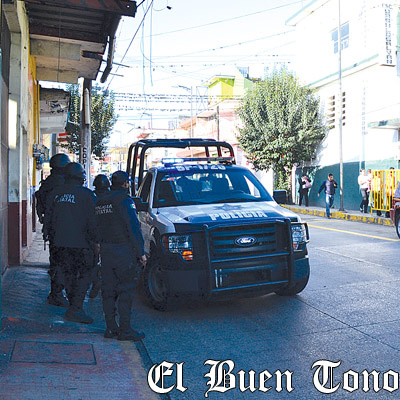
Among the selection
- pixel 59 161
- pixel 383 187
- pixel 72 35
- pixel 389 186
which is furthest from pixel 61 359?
pixel 383 187

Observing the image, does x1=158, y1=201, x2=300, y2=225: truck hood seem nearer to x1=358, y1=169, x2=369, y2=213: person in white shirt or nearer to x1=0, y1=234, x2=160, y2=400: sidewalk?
x1=0, y1=234, x2=160, y2=400: sidewalk

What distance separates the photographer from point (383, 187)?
19.3 meters

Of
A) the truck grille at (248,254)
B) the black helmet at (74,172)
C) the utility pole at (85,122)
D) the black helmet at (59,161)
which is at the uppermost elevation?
the utility pole at (85,122)

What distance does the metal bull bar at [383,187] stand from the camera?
1870cm

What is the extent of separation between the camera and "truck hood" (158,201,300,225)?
6070mm

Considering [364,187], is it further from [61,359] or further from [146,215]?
[61,359]

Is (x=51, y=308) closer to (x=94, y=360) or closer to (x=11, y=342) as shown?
(x=11, y=342)

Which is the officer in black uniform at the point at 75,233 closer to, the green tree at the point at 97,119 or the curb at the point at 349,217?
the curb at the point at 349,217

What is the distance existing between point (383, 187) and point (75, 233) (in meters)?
15.7

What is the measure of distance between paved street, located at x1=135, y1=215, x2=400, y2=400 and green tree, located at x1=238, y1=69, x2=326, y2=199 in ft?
63.2

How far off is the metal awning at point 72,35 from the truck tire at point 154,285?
359 cm

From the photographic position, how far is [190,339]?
17.8ft

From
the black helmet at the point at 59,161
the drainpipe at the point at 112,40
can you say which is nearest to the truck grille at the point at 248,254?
the black helmet at the point at 59,161

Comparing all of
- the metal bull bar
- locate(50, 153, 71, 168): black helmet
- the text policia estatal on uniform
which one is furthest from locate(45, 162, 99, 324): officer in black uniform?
the metal bull bar
